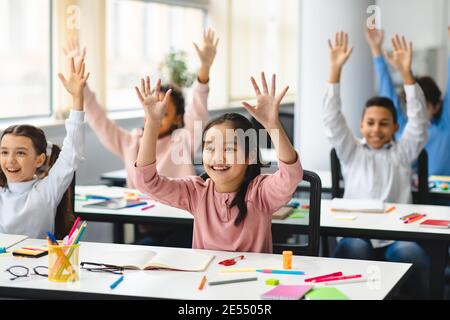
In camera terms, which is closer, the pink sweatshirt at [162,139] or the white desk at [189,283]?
the white desk at [189,283]

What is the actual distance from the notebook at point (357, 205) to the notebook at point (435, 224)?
0.32m

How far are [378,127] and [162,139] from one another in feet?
4.08

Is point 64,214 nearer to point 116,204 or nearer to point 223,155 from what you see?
point 116,204

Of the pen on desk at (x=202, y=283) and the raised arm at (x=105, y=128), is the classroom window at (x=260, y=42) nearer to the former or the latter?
the raised arm at (x=105, y=128)

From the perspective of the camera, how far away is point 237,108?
8.52 m

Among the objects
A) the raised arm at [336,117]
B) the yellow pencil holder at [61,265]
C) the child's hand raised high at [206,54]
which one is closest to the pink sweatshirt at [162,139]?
the child's hand raised high at [206,54]

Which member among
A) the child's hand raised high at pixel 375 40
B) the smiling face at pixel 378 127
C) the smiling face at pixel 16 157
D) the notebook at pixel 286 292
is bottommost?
the notebook at pixel 286 292

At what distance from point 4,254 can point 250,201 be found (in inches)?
35.2

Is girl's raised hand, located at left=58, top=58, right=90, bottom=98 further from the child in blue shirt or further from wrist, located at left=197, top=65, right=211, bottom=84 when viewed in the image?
the child in blue shirt

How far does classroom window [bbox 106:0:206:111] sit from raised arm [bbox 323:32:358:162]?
2.49 meters

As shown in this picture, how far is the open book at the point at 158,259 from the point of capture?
2.50m

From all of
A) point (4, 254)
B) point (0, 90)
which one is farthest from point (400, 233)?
point (0, 90)

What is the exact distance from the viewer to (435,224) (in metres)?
3.36

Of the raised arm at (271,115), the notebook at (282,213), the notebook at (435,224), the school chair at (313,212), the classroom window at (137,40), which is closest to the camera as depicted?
the raised arm at (271,115)
